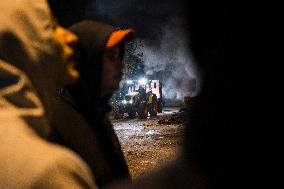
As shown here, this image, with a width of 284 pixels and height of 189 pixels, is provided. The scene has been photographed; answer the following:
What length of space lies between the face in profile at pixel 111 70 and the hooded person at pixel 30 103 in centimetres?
126

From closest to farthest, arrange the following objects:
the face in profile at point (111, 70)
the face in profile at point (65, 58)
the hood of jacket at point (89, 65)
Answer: the face in profile at point (65, 58) → the hood of jacket at point (89, 65) → the face in profile at point (111, 70)

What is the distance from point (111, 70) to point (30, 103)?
1467 mm

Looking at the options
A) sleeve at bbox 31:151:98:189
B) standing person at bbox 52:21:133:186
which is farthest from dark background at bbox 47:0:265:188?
standing person at bbox 52:21:133:186

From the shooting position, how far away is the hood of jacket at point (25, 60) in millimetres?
672

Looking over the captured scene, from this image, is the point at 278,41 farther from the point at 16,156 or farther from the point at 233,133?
the point at 16,156

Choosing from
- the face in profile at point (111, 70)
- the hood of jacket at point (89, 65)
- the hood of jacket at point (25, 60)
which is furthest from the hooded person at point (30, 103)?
the face in profile at point (111, 70)

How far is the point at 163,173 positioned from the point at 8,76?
0.35 meters

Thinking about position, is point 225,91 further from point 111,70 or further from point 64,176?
point 111,70

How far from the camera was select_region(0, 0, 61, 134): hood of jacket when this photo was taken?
67 centimetres

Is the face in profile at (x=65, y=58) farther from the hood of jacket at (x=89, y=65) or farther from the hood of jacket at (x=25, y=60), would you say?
the hood of jacket at (x=89, y=65)

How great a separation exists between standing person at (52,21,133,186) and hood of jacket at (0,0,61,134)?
1.82ft

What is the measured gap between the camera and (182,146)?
615 millimetres

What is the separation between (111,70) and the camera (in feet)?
7.03

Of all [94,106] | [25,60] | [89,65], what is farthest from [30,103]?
[89,65]
